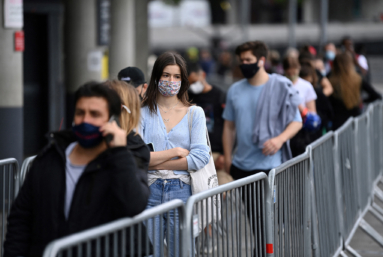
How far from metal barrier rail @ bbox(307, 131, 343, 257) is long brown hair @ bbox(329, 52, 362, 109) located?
232 centimetres

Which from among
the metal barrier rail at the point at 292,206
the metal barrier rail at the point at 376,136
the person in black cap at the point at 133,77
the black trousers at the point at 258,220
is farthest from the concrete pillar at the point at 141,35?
the black trousers at the point at 258,220

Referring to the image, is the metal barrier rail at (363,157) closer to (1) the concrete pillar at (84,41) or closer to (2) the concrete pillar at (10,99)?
(2) the concrete pillar at (10,99)

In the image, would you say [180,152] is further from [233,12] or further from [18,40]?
[233,12]

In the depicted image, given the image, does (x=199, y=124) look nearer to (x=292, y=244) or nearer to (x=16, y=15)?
(x=292, y=244)

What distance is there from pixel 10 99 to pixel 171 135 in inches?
146

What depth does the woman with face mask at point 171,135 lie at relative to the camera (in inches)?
149

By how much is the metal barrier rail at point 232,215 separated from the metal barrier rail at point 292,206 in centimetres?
10

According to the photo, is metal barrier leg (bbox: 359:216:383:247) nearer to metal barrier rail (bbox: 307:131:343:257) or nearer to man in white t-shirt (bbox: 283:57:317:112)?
metal barrier rail (bbox: 307:131:343:257)

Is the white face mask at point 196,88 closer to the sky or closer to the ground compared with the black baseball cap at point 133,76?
closer to the ground

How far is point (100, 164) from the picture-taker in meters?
2.60

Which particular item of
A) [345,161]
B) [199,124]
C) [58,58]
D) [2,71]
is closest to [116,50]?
[58,58]

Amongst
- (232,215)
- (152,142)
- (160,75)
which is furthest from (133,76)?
(232,215)

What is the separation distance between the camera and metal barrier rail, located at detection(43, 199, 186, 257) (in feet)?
7.11

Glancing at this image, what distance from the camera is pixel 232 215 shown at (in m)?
3.29
